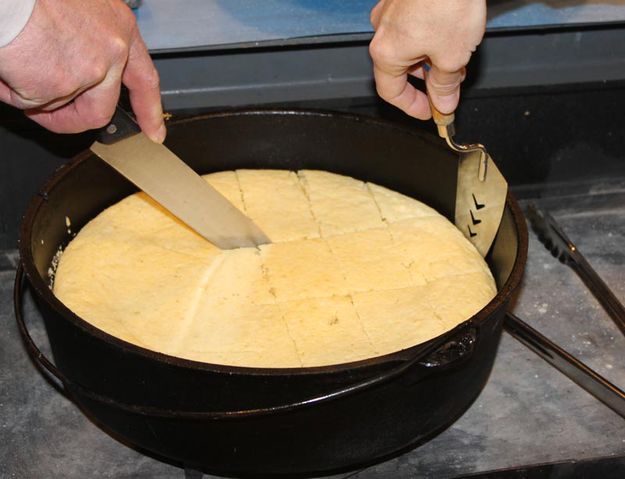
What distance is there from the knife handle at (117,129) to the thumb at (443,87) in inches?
24.7

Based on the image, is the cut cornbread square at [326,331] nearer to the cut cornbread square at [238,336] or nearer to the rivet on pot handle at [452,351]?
the cut cornbread square at [238,336]

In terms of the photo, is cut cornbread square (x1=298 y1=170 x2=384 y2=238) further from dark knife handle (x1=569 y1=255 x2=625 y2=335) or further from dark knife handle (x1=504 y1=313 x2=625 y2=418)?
dark knife handle (x1=569 y1=255 x2=625 y2=335)

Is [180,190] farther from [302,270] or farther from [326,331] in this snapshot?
[326,331]

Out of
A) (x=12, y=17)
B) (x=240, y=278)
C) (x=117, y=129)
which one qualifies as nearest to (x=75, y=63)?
(x=12, y=17)

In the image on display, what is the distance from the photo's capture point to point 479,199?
213 centimetres

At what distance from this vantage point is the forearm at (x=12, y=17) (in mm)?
1432

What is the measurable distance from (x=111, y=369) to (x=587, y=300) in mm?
1430

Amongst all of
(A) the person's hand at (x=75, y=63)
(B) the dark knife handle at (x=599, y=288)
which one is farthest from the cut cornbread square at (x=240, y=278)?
→ (B) the dark knife handle at (x=599, y=288)

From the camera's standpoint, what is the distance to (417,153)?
2.30 meters

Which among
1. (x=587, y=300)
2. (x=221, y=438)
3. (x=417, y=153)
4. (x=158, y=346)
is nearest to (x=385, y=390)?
(x=221, y=438)

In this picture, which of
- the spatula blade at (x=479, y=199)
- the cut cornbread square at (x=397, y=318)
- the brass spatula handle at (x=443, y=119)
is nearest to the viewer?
the brass spatula handle at (x=443, y=119)

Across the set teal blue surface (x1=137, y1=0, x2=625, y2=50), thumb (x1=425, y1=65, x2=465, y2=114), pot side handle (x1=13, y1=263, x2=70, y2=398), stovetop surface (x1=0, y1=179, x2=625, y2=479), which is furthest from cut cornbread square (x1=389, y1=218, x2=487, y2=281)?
pot side handle (x1=13, y1=263, x2=70, y2=398)

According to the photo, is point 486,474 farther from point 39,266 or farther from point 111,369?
point 39,266

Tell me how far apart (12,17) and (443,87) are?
0.81 metres
